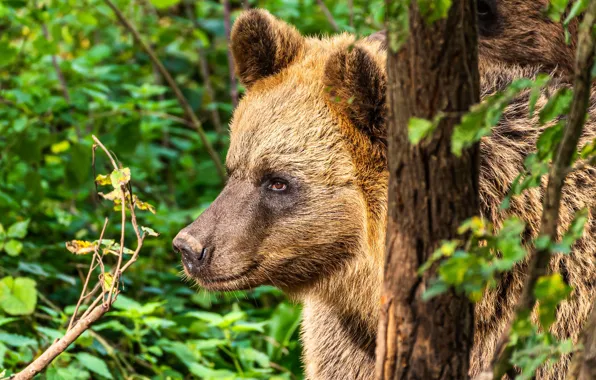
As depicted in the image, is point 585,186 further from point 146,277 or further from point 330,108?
point 146,277

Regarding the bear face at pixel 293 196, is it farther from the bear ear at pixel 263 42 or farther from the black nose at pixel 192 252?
the bear ear at pixel 263 42

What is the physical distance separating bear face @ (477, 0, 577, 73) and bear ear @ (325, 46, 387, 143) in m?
0.97

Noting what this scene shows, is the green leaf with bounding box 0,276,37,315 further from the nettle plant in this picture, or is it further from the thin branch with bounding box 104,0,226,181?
the nettle plant

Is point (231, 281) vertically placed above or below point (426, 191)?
below

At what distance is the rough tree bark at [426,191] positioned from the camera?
2.46 meters

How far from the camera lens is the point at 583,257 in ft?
12.7

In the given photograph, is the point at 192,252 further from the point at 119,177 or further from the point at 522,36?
the point at 522,36

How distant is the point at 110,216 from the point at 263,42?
322 centimetres

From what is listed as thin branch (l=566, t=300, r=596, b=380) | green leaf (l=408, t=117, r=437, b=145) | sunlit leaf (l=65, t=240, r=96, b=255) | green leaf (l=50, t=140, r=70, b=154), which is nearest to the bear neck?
sunlit leaf (l=65, t=240, r=96, b=255)

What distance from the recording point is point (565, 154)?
2439 mm

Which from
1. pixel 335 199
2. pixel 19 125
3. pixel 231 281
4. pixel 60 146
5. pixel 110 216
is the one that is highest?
pixel 335 199

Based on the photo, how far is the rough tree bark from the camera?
96.7 inches

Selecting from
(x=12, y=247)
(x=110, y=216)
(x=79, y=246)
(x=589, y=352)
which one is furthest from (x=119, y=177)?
(x=110, y=216)

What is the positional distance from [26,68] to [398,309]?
671 cm
